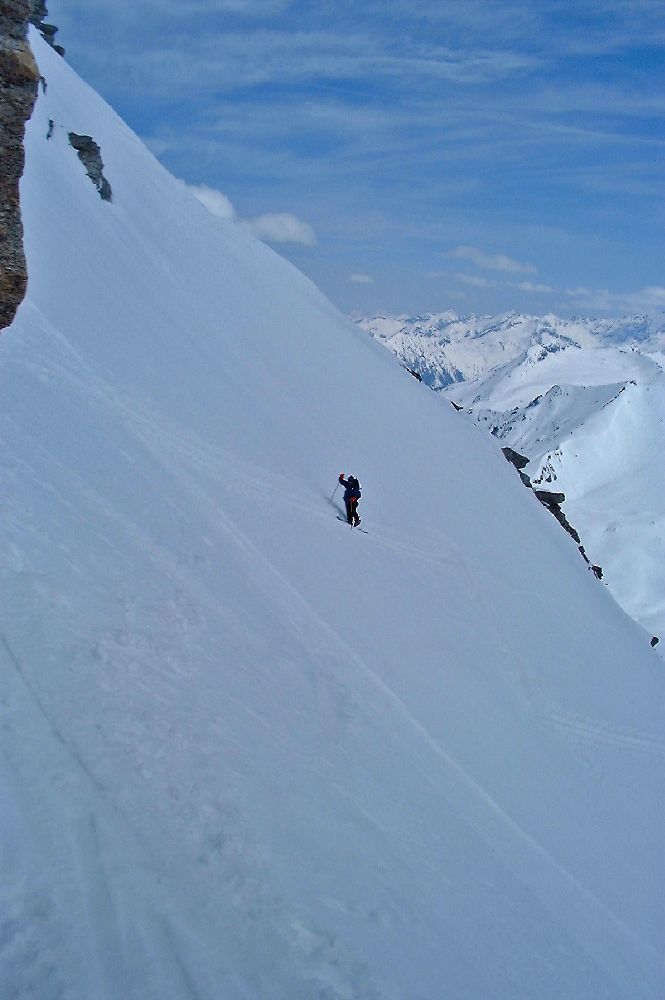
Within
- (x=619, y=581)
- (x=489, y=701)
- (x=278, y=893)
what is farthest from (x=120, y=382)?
(x=619, y=581)

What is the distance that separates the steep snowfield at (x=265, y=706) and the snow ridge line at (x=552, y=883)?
6cm

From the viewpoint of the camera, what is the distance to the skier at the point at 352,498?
18.4 m

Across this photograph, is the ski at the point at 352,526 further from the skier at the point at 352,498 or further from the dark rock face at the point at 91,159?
the dark rock face at the point at 91,159

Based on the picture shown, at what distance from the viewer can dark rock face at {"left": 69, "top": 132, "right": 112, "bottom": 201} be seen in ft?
94.4

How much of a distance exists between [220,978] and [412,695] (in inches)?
320

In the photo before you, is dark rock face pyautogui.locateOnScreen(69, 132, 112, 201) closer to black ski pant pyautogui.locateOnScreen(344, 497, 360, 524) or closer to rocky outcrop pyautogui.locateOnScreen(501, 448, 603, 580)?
black ski pant pyautogui.locateOnScreen(344, 497, 360, 524)

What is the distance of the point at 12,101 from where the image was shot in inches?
Answer: 526

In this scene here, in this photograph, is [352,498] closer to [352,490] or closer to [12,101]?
[352,490]

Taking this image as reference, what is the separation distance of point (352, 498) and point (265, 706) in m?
9.37

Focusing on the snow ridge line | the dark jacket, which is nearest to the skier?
the dark jacket

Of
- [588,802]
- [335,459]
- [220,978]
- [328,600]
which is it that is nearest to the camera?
[220,978]

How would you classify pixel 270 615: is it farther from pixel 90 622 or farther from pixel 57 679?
pixel 57 679

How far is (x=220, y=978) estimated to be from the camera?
538 centimetres

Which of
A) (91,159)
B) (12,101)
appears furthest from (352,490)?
(91,159)
